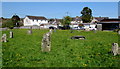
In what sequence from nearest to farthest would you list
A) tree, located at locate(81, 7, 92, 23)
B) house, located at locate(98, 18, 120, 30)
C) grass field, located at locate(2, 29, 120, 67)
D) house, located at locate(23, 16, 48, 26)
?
grass field, located at locate(2, 29, 120, 67) → house, located at locate(98, 18, 120, 30) → tree, located at locate(81, 7, 92, 23) → house, located at locate(23, 16, 48, 26)

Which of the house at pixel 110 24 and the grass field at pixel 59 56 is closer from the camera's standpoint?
the grass field at pixel 59 56

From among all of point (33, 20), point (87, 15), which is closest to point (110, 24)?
point (87, 15)

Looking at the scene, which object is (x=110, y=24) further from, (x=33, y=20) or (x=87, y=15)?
(x=33, y=20)

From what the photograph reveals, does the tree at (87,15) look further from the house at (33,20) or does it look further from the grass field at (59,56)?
the grass field at (59,56)

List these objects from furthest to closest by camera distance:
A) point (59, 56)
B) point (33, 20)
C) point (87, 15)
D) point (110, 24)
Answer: point (33, 20)
point (87, 15)
point (110, 24)
point (59, 56)

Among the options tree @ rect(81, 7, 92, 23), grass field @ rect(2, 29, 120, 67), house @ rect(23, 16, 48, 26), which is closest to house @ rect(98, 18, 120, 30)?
tree @ rect(81, 7, 92, 23)

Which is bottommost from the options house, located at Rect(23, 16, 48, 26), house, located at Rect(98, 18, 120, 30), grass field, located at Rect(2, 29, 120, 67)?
grass field, located at Rect(2, 29, 120, 67)

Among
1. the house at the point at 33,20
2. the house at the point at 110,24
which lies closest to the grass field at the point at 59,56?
the house at the point at 110,24

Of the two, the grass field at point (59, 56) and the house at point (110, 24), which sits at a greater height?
the house at point (110, 24)

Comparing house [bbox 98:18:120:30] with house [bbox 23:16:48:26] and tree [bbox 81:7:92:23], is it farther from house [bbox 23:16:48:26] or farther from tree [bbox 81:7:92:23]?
house [bbox 23:16:48:26]

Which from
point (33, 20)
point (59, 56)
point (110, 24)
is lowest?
point (59, 56)

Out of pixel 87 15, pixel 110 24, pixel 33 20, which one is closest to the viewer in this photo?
pixel 110 24

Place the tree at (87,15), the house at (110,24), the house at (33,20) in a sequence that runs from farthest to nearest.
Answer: the house at (33,20) < the tree at (87,15) < the house at (110,24)

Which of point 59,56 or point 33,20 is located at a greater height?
point 33,20
